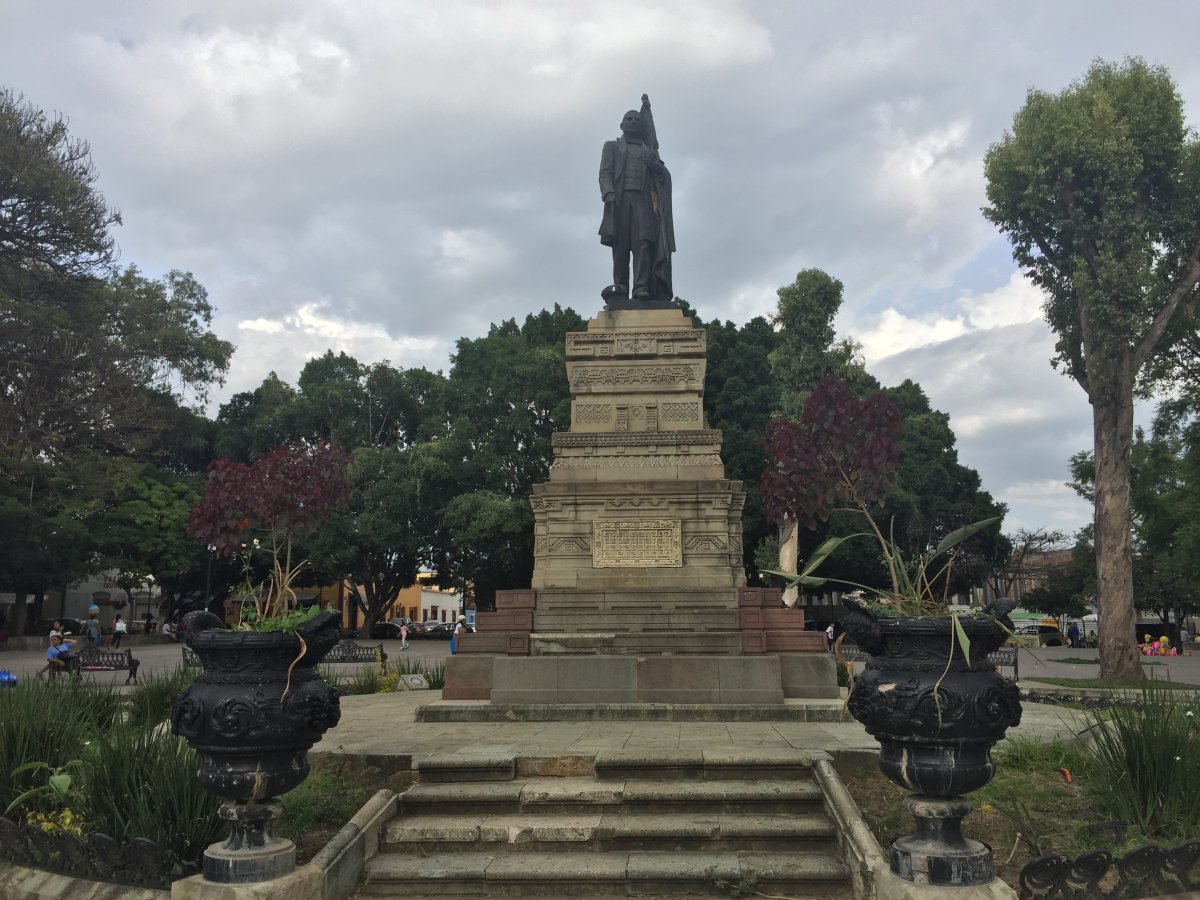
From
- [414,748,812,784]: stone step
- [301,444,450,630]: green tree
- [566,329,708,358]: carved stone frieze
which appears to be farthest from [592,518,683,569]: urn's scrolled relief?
[301,444,450,630]: green tree

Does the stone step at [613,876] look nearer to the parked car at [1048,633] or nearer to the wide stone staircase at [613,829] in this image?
the wide stone staircase at [613,829]

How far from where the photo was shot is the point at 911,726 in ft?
14.4

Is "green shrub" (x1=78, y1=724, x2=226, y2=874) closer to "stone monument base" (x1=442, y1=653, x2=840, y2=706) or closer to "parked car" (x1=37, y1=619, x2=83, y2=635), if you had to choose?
"stone monument base" (x1=442, y1=653, x2=840, y2=706)

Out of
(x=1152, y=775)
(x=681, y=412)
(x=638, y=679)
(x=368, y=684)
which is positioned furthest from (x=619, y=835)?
(x=368, y=684)

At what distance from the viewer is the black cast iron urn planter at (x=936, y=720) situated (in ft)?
14.3

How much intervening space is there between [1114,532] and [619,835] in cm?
1833

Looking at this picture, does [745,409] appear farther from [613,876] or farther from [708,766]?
→ [613,876]

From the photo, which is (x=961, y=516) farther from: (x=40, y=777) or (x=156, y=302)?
(x=40, y=777)

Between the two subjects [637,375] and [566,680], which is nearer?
[566,680]

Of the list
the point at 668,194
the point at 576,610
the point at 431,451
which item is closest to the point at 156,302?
the point at 431,451

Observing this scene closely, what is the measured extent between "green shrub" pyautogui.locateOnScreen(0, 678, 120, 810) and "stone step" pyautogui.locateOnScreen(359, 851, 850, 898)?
2601mm

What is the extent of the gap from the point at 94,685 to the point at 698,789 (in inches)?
260

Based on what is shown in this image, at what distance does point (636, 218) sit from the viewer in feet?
51.1

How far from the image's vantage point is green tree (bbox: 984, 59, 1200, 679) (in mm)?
20047
